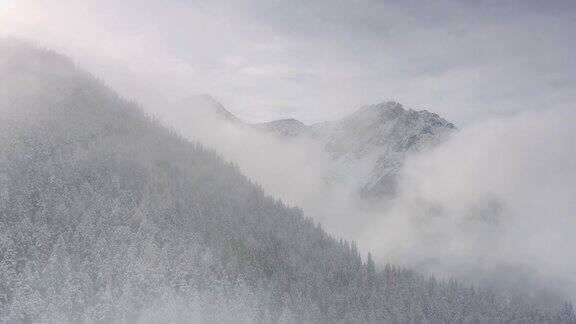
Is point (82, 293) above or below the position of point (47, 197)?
below

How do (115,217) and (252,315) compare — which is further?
(115,217)

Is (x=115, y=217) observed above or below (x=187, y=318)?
above

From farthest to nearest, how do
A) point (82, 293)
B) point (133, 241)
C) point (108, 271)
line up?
point (133, 241), point (108, 271), point (82, 293)

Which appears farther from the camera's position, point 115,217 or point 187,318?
point 115,217

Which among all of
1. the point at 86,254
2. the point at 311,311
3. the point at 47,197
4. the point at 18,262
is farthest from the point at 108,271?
the point at 311,311

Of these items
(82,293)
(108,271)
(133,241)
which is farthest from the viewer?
(133,241)

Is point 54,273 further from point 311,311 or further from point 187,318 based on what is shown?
point 311,311

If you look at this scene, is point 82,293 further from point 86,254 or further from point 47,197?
point 47,197

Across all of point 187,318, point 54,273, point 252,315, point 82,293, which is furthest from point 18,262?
point 252,315
